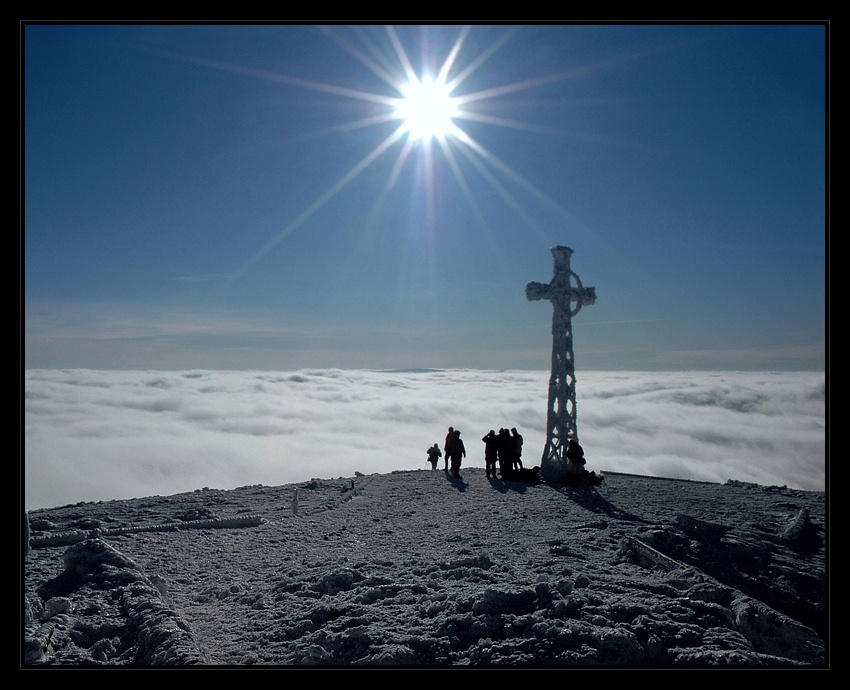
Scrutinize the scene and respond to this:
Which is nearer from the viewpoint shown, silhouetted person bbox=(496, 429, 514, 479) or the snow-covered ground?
the snow-covered ground

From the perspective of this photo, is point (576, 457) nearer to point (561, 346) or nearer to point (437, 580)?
point (561, 346)

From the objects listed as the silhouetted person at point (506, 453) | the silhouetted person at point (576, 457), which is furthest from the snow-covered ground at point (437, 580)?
the silhouetted person at point (506, 453)

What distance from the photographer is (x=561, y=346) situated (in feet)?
63.7

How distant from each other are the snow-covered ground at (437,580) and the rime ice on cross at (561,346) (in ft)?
9.05

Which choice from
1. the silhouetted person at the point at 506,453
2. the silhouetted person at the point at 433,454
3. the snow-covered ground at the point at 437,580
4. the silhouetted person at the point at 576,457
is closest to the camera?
the snow-covered ground at the point at 437,580

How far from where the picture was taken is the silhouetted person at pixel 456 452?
63.6ft

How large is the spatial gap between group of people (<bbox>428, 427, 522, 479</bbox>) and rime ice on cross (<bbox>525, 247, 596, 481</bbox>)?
3.50ft

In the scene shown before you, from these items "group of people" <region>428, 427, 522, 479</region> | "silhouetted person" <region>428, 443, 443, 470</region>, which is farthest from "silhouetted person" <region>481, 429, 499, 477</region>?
"silhouetted person" <region>428, 443, 443, 470</region>

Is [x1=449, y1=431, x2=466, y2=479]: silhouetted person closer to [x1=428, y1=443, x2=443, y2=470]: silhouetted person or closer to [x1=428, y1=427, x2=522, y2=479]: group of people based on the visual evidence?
[x1=428, y1=427, x2=522, y2=479]: group of people

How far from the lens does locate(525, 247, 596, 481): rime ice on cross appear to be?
19.0 m

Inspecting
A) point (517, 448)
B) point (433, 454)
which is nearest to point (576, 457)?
point (517, 448)

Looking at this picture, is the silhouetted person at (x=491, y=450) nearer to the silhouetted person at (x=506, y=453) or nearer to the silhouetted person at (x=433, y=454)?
the silhouetted person at (x=506, y=453)
